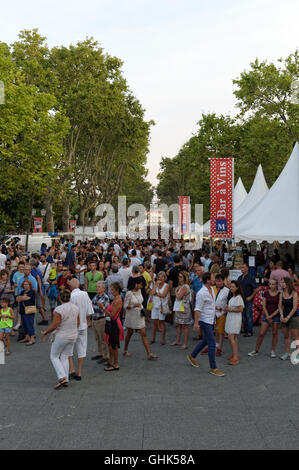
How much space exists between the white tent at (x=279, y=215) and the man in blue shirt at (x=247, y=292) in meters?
2.75

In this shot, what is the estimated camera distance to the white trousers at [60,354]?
6.70 m

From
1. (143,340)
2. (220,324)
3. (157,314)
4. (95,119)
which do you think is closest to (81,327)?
(143,340)

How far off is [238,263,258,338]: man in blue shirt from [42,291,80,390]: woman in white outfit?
14.2ft

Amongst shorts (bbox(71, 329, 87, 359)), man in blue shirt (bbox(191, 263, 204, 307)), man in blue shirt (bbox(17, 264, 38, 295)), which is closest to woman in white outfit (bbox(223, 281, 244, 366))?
man in blue shirt (bbox(191, 263, 204, 307))

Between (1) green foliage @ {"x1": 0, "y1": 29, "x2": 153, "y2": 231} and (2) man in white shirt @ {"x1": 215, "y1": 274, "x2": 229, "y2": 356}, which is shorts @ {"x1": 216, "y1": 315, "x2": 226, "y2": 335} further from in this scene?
(1) green foliage @ {"x1": 0, "y1": 29, "x2": 153, "y2": 231}

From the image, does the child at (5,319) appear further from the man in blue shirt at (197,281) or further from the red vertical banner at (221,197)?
the red vertical banner at (221,197)

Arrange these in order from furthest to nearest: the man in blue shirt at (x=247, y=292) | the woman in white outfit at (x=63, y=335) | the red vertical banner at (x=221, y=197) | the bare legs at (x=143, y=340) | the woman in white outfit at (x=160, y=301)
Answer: the red vertical banner at (x=221, y=197)
the man in blue shirt at (x=247, y=292)
the woman in white outfit at (x=160, y=301)
the bare legs at (x=143, y=340)
the woman in white outfit at (x=63, y=335)

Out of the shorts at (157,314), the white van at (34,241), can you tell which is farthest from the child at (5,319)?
the white van at (34,241)

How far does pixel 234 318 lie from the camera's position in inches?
318

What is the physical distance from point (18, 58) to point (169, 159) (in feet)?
153

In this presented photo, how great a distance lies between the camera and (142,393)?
6570 mm

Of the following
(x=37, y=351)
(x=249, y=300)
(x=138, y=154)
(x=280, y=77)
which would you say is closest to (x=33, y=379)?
(x=37, y=351)

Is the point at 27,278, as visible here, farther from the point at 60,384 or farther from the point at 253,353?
the point at 253,353
